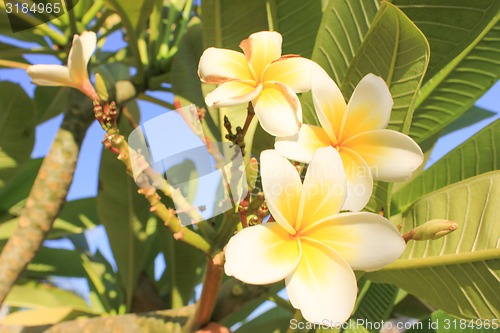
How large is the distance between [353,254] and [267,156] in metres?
0.13

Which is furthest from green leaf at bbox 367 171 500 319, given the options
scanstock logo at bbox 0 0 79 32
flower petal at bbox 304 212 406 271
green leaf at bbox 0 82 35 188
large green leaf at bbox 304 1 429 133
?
green leaf at bbox 0 82 35 188

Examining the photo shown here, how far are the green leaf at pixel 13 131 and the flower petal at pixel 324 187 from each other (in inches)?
40.5

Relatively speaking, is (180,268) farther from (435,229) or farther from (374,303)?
(435,229)

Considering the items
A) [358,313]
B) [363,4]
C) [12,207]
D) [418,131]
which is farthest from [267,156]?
[12,207]

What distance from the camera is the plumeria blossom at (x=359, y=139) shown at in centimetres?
54

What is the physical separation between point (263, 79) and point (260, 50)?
43 mm

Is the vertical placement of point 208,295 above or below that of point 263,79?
below

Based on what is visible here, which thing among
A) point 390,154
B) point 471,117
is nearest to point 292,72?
point 390,154

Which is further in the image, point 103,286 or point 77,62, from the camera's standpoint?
point 103,286

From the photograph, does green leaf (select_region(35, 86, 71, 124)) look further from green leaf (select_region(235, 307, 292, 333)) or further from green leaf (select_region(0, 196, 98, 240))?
green leaf (select_region(235, 307, 292, 333))

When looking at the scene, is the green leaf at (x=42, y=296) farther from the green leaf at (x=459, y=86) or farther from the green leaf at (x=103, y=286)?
the green leaf at (x=459, y=86)

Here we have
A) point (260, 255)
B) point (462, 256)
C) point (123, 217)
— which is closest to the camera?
point (260, 255)

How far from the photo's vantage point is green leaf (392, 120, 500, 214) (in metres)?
0.91

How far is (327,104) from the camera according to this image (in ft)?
1.89
